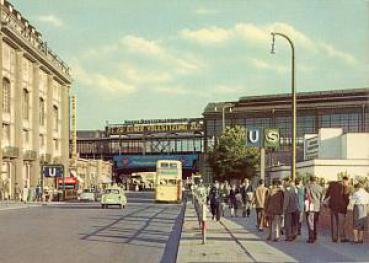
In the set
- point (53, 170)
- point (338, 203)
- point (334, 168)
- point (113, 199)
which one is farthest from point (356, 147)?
point (53, 170)

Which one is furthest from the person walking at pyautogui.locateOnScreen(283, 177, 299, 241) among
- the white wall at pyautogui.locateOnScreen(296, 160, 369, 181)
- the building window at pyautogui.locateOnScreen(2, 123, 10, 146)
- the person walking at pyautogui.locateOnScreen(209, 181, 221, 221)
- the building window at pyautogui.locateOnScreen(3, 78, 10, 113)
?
the building window at pyautogui.locateOnScreen(3, 78, 10, 113)

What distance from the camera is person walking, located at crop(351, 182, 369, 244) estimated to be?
18.4 metres

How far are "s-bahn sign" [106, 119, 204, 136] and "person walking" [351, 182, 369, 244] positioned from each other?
11802 cm

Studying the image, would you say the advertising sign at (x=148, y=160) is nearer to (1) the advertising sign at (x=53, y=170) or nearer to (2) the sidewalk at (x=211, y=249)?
(1) the advertising sign at (x=53, y=170)

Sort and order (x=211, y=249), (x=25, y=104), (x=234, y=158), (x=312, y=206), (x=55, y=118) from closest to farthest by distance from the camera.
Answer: (x=211, y=249) → (x=312, y=206) → (x=234, y=158) → (x=25, y=104) → (x=55, y=118)

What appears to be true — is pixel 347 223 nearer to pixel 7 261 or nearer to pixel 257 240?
pixel 257 240

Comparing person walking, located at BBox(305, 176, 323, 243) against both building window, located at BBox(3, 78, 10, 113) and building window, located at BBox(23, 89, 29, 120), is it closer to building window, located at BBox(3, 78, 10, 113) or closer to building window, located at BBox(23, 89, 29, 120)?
building window, located at BBox(3, 78, 10, 113)

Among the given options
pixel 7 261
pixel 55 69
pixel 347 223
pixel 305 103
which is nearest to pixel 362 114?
pixel 305 103

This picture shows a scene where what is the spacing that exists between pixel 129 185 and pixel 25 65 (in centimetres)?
7938

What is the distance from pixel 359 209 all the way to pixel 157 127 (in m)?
122

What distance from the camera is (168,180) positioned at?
63719mm

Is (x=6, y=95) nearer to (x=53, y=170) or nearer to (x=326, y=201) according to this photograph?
(x=53, y=170)

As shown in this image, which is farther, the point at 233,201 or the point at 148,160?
the point at 148,160

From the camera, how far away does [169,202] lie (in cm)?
6556
